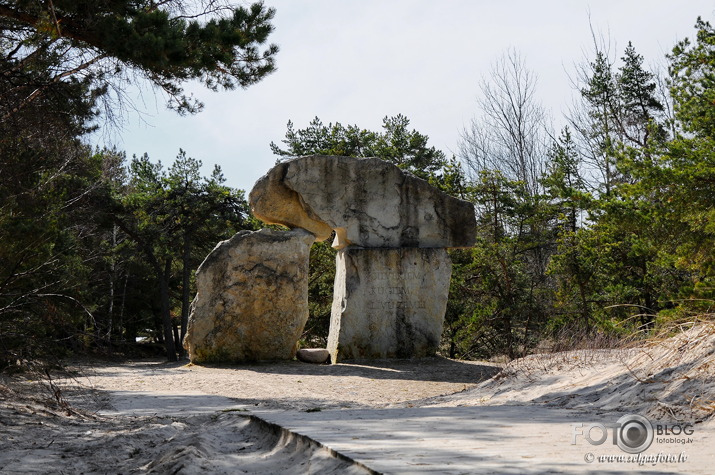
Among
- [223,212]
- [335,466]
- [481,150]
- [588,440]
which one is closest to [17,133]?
[335,466]

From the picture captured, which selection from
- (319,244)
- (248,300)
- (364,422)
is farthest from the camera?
(319,244)

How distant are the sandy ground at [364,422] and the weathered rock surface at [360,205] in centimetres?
581

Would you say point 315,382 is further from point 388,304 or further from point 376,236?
point 376,236

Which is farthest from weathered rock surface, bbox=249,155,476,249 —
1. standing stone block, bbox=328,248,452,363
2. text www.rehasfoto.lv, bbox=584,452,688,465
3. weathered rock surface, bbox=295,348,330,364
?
text www.rehasfoto.lv, bbox=584,452,688,465

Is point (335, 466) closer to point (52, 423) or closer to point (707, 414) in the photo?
point (707, 414)

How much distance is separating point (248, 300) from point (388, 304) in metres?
2.66

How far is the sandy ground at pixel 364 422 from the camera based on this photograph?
9.79ft

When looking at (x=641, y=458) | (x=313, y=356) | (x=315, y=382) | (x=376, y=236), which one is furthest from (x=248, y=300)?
(x=641, y=458)

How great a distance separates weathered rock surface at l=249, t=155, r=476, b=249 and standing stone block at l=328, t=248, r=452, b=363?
0.48 metres

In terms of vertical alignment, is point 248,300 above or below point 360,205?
below

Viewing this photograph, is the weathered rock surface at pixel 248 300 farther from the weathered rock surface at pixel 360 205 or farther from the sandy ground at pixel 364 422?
the sandy ground at pixel 364 422

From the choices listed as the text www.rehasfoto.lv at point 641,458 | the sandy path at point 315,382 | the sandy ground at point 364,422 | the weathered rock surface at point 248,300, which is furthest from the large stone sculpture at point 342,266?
the text www.rehasfoto.lv at point 641,458

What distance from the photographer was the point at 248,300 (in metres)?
12.4

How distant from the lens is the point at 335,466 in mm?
2916
